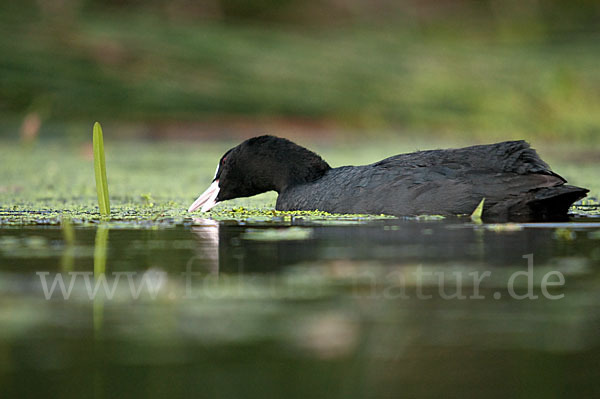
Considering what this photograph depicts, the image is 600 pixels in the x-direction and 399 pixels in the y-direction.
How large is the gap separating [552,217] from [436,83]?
8.05 m

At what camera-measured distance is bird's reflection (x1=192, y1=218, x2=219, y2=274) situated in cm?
396

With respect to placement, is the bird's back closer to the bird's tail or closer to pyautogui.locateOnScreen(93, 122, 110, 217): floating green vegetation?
the bird's tail

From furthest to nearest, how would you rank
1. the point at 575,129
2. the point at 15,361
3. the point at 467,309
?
the point at 575,129, the point at 467,309, the point at 15,361

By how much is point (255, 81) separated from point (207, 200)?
7.99 metres

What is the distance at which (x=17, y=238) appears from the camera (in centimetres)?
474

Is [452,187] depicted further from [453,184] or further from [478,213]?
[478,213]

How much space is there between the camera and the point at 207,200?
6348mm

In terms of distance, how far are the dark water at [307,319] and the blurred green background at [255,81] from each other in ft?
23.7

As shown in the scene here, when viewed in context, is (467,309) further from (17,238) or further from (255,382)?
(17,238)

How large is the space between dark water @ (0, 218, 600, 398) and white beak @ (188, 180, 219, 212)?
1.63 metres

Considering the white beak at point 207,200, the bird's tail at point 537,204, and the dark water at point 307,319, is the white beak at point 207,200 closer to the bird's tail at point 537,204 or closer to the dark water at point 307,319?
the dark water at point 307,319

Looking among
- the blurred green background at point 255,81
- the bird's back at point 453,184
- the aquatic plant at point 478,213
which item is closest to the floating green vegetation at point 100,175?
the bird's back at point 453,184

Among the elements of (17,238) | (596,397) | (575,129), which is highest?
(575,129)

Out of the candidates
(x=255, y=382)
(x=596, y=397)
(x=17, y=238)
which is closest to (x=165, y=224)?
Result: (x=17, y=238)
